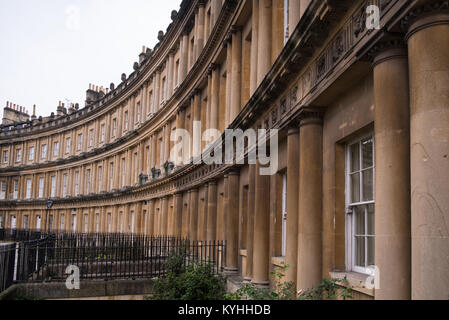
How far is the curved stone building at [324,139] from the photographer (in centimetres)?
434

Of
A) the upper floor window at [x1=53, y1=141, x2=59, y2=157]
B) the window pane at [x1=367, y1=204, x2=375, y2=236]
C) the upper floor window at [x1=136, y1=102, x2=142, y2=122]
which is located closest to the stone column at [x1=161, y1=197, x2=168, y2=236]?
the upper floor window at [x1=136, y1=102, x2=142, y2=122]

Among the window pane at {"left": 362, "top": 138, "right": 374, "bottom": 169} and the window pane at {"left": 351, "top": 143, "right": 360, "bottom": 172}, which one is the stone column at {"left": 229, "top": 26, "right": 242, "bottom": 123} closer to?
the window pane at {"left": 351, "top": 143, "right": 360, "bottom": 172}

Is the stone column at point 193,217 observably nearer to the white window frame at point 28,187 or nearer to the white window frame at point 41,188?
the white window frame at point 41,188

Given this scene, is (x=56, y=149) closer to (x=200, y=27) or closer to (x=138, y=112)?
(x=138, y=112)

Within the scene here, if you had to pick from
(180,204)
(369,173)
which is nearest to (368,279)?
(369,173)

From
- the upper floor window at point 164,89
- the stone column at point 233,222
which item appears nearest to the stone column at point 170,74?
the upper floor window at point 164,89

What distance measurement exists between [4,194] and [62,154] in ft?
39.8

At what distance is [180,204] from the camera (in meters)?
24.5

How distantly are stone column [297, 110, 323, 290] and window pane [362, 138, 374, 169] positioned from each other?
4.03 ft

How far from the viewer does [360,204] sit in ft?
22.2

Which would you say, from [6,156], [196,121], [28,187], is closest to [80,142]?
[28,187]

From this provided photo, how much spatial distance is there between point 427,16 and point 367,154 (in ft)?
8.91
